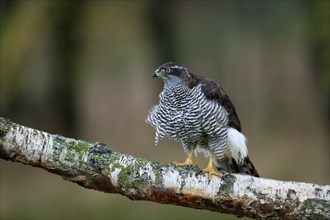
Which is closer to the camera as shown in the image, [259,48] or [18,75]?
[18,75]

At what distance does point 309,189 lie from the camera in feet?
14.7

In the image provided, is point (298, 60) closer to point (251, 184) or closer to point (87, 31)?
point (87, 31)

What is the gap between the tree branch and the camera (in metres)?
4.36

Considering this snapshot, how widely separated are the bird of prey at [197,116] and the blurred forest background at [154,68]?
17.0 feet

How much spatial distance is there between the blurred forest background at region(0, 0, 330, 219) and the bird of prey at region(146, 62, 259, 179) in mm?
5189

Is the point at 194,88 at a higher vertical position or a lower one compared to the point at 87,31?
lower

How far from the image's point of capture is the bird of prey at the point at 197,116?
5.73m

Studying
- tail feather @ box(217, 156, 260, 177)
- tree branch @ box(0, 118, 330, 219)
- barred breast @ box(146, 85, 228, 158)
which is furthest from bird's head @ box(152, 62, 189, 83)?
tree branch @ box(0, 118, 330, 219)

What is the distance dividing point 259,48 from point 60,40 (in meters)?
5.10

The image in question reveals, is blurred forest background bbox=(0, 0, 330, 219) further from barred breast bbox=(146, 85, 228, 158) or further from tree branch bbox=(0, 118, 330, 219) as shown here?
tree branch bbox=(0, 118, 330, 219)

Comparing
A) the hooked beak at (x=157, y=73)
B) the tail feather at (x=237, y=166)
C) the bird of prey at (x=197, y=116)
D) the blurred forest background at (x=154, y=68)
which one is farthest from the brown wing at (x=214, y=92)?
the blurred forest background at (x=154, y=68)

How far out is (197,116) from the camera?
5707 millimetres

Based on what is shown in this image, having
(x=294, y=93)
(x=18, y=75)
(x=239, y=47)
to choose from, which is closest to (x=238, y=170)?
(x=18, y=75)

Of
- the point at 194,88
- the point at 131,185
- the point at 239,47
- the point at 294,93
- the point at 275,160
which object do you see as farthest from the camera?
the point at 239,47
